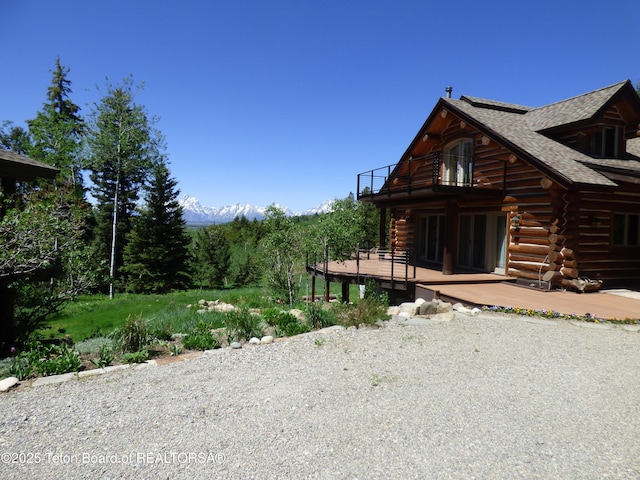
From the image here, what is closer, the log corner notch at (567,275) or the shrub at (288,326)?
the shrub at (288,326)

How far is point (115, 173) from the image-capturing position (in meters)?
26.9

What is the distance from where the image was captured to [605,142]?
47.5 ft

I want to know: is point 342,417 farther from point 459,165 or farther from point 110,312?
point 110,312

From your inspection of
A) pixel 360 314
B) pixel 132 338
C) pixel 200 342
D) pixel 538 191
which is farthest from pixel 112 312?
pixel 538 191

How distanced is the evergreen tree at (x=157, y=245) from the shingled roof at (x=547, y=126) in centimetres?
1942

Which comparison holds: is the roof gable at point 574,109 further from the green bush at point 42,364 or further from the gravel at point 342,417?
the green bush at point 42,364

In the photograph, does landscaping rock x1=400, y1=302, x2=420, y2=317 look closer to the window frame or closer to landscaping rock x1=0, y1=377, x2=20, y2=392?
landscaping rock x1=0, y1=377, x2=20, y2=392

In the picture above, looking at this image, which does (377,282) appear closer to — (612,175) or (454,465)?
(612,175)

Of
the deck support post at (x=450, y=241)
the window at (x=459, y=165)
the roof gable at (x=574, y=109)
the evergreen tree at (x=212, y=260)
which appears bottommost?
the evergreen tree at (x=212, y=260)

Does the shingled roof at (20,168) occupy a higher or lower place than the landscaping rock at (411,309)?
higher

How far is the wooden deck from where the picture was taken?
9539 mm

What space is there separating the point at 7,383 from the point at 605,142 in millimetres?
17689

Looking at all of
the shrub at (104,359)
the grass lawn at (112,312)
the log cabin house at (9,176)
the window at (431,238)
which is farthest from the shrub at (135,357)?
the window at (431,238)

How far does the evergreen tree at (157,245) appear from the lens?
26531 millimetres
